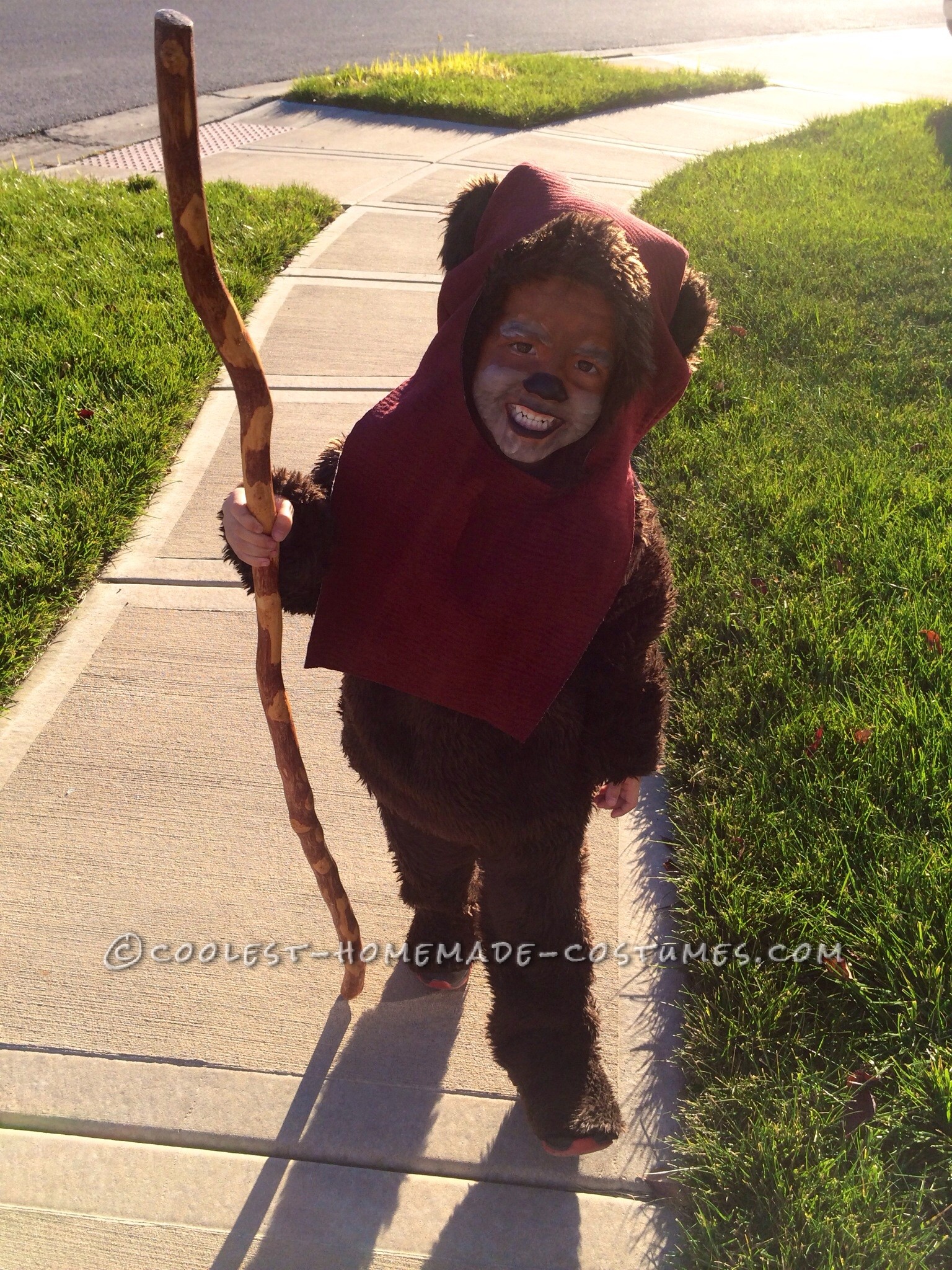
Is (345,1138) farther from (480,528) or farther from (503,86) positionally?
(503,86)

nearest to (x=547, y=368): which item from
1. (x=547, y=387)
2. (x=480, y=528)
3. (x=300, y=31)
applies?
(x=547, y=387)

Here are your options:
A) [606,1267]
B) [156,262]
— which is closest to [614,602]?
[606,1267]

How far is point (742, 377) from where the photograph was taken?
4820mm

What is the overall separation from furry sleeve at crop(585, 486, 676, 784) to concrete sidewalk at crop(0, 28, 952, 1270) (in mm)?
737

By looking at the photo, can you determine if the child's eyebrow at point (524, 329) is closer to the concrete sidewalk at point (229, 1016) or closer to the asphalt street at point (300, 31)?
the concrete sidewalk at point (229, 1016)

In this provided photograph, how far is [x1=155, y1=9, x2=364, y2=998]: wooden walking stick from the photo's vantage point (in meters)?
1.25

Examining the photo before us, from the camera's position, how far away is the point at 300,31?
1200 cm

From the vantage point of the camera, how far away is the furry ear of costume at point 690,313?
1.89 metres

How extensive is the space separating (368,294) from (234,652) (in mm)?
2992

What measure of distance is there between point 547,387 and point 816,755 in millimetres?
1625

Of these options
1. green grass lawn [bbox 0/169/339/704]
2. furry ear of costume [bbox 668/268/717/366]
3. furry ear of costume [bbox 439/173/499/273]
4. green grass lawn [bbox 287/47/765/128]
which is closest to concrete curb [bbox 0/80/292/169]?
green grass lawn [bbox 287/47/765/128]

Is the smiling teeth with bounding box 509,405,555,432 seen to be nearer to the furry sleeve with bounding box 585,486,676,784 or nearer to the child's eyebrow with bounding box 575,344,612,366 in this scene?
the child's eyebrow with bounding box 575,344,612,366

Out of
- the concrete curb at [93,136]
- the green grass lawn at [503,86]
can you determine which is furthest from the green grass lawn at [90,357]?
the green grass lawn at [503,86]

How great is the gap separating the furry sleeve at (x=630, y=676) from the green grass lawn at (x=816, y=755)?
2.26 feet
